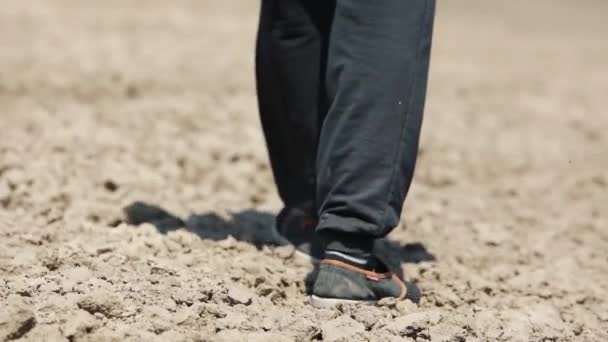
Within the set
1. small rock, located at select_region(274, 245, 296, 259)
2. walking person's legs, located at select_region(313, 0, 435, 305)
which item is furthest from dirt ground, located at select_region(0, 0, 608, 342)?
walking person's legs, located at select_region(313, 0, 435, 305)

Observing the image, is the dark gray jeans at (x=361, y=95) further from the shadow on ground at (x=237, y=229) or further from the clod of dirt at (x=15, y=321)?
the clod of dirt at (x=15, y=321)

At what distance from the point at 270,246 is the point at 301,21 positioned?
2.14 feet

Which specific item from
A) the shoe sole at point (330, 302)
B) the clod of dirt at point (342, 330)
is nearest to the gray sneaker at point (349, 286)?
the shoe sole at point (330, 302)

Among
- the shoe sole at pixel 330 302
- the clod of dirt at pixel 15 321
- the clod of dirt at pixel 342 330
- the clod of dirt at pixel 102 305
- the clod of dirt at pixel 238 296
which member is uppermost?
the clod of dirt at pixel 15 321

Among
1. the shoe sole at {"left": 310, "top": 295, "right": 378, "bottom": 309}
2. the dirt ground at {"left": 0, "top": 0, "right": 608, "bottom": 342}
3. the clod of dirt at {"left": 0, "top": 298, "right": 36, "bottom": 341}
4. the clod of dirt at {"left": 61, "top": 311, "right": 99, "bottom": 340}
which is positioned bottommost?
the dirt ground at {"left": 0, "top": 0, "right": 608, "bottom": 342}

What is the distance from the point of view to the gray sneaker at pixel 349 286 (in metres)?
2.21

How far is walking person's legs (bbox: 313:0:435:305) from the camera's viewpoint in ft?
6.90

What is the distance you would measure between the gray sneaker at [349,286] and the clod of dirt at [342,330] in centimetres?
12

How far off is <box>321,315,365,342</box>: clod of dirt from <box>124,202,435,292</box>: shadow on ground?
0.56 m

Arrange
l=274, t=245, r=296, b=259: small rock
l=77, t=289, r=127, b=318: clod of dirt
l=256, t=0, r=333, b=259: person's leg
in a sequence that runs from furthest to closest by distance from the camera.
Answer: l=274, t=245, r=296, b=259: small rock
l=256, t=0, r=333, b=259: person's leg
l=77, t=289, r=127, b=318: clod of dirt

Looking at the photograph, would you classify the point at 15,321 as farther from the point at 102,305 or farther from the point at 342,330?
the point at 342,330

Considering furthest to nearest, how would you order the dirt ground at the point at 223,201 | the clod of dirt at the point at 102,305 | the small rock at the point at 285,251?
the small rock at the point at 285,251, the dirt ground at the point at 223,201, the clod of dirt at the point at 102,305

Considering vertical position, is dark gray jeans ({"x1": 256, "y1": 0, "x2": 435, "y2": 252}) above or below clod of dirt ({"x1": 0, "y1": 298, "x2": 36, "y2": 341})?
above

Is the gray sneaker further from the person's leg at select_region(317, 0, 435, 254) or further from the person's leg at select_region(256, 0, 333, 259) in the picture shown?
the person's leg at select_region(256, 0, 333, 259)
